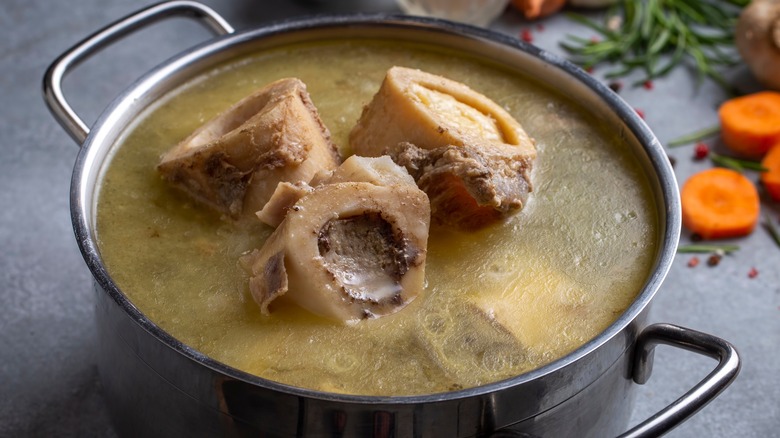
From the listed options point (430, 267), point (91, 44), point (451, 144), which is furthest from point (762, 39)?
point (91, 44)

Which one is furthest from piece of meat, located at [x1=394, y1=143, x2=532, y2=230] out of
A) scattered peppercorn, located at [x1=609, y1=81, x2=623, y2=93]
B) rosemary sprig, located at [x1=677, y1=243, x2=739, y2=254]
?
scattered peppercorn, located at [x1=609, y1=81, x2=623, y2=93]

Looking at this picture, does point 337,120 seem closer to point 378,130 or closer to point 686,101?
point 378,130

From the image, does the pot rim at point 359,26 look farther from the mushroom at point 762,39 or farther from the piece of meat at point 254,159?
the mushroom at point 762,39

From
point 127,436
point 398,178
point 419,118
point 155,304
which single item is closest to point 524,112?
point 419,118

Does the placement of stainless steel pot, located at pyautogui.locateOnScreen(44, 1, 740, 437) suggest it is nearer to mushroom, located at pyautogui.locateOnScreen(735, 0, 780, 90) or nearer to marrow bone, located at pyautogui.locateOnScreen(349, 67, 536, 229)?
marrow bone, located at pyautogui.locateOnScreen(349, 67, 536, 229)

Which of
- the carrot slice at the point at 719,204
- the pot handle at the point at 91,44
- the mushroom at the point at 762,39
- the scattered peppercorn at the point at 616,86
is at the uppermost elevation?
the pot handle at the point at 91,44

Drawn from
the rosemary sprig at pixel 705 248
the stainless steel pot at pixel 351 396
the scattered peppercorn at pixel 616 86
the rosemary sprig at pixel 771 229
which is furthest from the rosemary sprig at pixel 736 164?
the stainless steel pot at pixel 351 396
